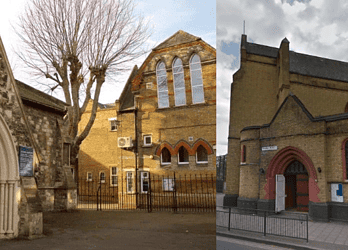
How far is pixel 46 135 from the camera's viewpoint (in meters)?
8.09

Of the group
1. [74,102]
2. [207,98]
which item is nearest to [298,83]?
[207,98]

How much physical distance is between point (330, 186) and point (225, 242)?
140cm

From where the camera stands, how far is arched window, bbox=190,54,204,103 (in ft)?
27.7

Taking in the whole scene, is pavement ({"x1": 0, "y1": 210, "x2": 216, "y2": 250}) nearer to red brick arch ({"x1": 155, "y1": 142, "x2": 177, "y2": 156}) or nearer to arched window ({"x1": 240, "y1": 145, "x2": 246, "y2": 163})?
arched window ({"x1": 240, "y1": 145, "x2": 246, "y2": 163})

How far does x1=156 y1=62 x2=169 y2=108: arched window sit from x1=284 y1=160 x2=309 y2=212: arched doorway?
6080 millimetres

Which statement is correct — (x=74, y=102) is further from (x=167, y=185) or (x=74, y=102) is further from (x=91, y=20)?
(x=167, y=185)

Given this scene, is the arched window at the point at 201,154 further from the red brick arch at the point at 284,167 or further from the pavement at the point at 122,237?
the red brick arch at the point at 284,167

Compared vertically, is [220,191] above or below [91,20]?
below

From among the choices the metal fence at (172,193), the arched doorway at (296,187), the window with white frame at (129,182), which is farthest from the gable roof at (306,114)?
the window with white frame at (129,182)

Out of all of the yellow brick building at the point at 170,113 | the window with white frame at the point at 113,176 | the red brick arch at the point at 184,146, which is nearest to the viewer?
the yellow brick building at the point at 170,113

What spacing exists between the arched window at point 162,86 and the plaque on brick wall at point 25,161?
425cm

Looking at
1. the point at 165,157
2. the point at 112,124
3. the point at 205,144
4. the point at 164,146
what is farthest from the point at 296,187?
the point at 112,124

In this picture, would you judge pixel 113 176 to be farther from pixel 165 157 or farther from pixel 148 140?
pixel 165 157

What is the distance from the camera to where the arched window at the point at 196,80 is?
8453 millimetres
